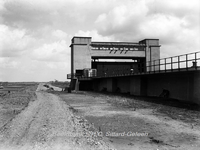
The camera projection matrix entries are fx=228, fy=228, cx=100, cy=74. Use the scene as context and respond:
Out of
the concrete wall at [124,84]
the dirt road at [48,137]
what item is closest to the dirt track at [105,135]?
the dirt road at [48,137]

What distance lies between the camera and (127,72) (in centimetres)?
3341

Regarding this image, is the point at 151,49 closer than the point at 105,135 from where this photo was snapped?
No

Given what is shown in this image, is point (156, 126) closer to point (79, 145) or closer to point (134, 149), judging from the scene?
Result: point (134, 149)

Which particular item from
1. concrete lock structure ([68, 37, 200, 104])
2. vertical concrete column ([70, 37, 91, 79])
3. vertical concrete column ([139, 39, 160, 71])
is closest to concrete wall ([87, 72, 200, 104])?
concrete lock structure ([68, 37, 200, 104])

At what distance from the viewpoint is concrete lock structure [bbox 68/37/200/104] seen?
19.0 m

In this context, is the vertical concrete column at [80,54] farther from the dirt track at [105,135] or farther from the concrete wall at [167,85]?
the dirt track at [105,135]

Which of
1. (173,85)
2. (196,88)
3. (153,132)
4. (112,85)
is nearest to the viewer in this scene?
(153,132)

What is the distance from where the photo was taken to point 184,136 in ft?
25.4

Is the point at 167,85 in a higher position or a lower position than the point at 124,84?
higher

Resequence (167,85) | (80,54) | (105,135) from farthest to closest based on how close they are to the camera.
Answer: (80,54)
(167,85)
(105,135)

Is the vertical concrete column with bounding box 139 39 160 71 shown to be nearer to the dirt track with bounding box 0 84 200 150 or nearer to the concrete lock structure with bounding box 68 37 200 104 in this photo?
the concrete lock structure with bounding box 68 37 200 104

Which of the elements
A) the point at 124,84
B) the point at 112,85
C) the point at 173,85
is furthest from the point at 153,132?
the point at 112,85

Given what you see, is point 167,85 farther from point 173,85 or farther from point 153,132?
point 153,132

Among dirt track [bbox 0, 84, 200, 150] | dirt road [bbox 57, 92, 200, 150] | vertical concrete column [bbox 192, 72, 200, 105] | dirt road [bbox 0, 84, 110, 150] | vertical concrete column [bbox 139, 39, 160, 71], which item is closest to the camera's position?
dirt road [bbox 0, 84, 110, 150]
